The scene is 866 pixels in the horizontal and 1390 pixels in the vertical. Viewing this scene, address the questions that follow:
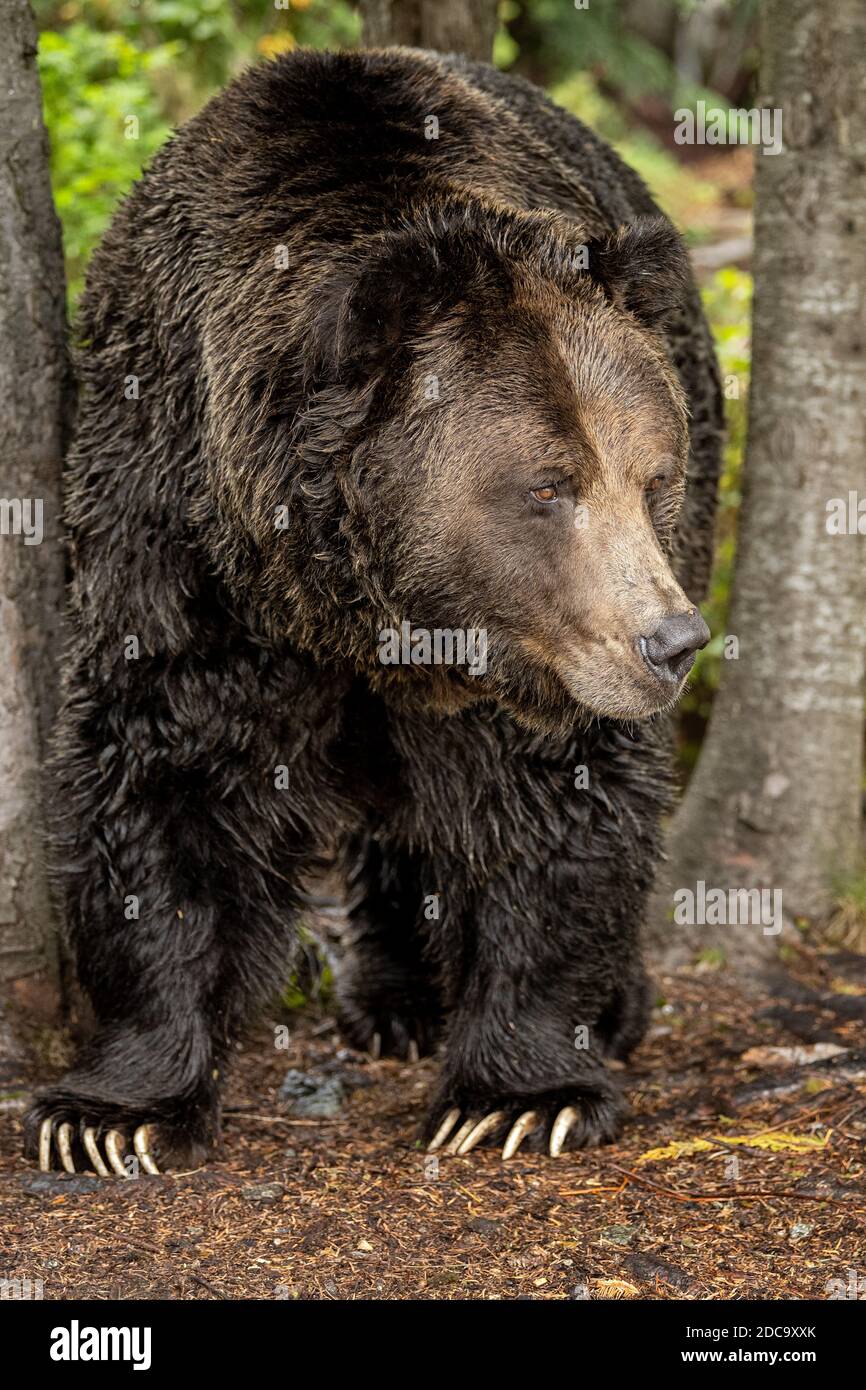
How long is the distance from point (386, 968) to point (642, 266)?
103 inches

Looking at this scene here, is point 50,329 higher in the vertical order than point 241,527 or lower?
higher

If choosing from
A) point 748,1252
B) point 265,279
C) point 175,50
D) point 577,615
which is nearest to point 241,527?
point 265,279

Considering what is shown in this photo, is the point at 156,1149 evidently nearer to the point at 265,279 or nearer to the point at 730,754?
the point at 265,279

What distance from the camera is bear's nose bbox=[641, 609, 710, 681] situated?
3.57 meters

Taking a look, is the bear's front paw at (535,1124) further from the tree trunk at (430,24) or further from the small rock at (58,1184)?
the tree trunk at (430,24)

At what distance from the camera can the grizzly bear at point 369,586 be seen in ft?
12.2

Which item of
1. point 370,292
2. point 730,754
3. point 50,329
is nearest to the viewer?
point 370,292

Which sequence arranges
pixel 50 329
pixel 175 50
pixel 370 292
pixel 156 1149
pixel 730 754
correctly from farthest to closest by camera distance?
1. pixel 175 50
2. pixel 730 754
3. pixel 50 329
4. pixel 156 1149
5. pixel 370 292

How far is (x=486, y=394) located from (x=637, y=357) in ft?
1.29

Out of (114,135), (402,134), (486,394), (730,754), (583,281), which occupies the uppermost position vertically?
(114,135)

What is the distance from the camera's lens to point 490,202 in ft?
13.2

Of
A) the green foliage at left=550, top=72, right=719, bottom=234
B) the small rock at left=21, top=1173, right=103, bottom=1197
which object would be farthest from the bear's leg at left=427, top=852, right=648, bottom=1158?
the green foliage at left=550, top=72, right=719, bottom=234

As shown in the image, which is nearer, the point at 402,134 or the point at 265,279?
the point at 265,279

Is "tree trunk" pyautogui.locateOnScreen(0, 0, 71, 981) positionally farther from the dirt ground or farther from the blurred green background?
the blurred green background
